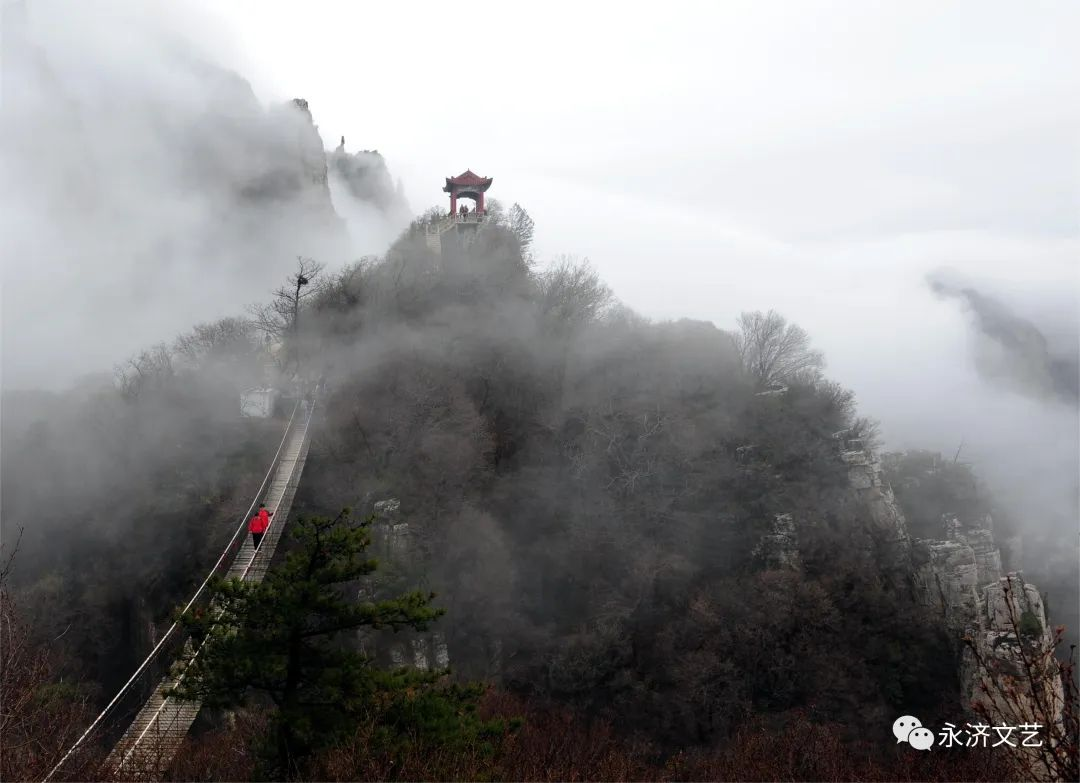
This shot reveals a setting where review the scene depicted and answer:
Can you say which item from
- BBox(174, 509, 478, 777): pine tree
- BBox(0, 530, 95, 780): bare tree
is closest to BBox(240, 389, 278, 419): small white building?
BBox(0, 530, 95, 780): bare tree

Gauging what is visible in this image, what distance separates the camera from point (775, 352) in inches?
1267

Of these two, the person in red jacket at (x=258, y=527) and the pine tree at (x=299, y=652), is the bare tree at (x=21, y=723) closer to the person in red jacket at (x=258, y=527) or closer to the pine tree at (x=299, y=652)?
the pine tree at (x=299, y=652)

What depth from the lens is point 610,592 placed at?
876 inches

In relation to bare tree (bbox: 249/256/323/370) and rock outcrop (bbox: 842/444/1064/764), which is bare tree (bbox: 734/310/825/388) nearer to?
rock outcrop (bbox: 842/444/1064/764)

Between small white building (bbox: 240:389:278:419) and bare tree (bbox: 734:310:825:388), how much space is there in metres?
19.8

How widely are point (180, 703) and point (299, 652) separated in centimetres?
435

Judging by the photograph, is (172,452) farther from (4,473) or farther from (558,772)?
(558,772)

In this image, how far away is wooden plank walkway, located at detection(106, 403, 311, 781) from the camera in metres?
10.8

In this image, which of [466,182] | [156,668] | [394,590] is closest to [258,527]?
[394,590]

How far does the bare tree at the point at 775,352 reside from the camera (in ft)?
104

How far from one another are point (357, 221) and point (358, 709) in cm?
5224

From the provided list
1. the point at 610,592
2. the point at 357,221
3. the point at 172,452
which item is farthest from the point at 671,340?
the point at 357,221

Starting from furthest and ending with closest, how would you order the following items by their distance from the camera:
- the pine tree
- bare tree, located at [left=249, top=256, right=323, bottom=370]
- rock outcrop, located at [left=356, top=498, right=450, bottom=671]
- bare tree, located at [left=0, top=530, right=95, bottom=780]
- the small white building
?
bare tree, located at [left=249, top=256, right=323, bottom=370] → the small white building → rock outcrop, located at [left=356, top=498, right=450, bottom=671] → the pine tree → bare tree, located at [left=0, top=530, right=95, bottom=780]

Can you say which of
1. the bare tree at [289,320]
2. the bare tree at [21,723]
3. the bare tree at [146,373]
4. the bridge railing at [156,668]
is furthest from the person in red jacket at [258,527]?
the bare tree at [146,373]
